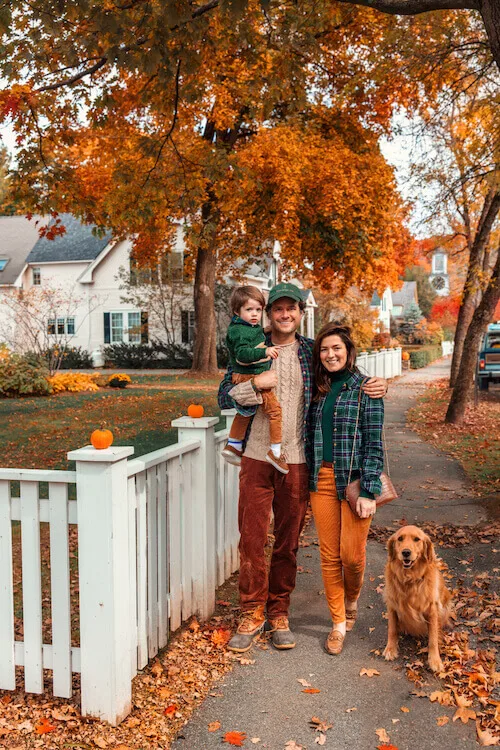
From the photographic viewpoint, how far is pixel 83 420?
13867mm

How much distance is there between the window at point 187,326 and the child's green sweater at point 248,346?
101 ft

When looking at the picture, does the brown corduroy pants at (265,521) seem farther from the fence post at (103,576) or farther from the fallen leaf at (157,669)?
the fence post at (103,576)

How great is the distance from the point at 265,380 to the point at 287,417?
310 mm

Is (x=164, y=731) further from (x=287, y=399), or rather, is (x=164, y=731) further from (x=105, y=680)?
(x=287, y=399)

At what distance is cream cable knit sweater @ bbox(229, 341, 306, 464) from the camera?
14.5ft

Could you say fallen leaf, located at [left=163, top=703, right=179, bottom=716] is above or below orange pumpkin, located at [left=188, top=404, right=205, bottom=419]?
below

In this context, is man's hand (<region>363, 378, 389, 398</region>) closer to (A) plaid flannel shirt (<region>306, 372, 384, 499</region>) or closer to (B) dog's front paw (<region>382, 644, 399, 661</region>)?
(A) plaid flannel shirt (<region>306, 372, 384, 499</region>)

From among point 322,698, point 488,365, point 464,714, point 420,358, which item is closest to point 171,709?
point 322,698

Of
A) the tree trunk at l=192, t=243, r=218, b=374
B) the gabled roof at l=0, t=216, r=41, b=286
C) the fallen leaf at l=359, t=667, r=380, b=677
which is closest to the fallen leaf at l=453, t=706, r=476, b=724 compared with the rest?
the fallen leaf at l=359, t=667, r=380, b=677

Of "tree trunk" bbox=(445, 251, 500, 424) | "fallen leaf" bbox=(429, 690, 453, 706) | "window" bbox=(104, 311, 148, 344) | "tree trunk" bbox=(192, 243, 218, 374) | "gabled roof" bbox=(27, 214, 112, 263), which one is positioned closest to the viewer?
"fallen leaf" bbox=(429, 690, 453, 706)

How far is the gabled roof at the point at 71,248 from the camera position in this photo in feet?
129

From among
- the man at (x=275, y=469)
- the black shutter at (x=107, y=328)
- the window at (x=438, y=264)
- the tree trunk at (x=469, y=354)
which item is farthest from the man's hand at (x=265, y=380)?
the window at (x=438, y=264)

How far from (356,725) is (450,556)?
9.90 ft

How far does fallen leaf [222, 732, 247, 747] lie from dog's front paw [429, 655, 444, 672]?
1.22 m
